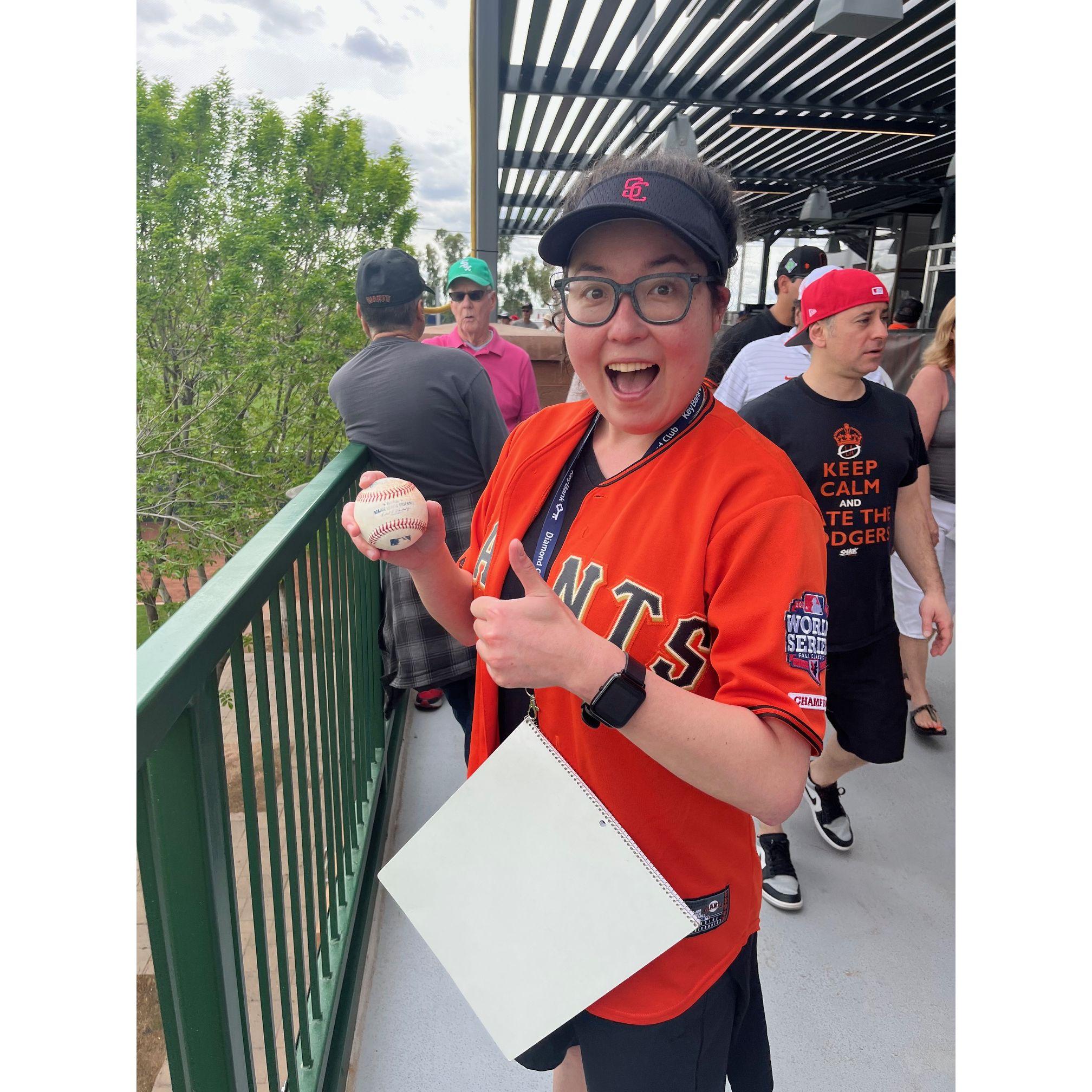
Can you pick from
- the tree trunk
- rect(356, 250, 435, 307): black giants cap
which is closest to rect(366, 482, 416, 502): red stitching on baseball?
rect(356, 250, 435, 307): black giants cap

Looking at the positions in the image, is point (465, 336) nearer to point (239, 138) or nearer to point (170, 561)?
point (170, 561)

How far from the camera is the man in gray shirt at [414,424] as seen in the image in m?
2.91

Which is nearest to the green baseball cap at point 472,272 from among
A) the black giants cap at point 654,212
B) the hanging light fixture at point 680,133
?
the black giants cap at point 654,212

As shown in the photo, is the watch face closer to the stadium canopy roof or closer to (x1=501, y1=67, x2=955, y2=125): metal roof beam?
the stadium canopy roof

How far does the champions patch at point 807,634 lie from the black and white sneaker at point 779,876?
1.92m

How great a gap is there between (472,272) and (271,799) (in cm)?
312

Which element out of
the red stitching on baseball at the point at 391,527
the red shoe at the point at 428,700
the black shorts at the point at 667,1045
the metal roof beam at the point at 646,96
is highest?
the metal roof beam at the point at 646,96

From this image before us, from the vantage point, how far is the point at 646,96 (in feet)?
30.4

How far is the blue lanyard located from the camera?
120 centimetres

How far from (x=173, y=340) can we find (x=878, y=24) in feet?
37.1

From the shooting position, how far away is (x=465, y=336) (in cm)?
418

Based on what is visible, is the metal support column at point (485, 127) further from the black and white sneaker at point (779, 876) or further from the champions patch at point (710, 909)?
the champions patch at point (710, 909)

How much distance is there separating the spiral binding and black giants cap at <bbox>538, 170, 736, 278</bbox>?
73cm
